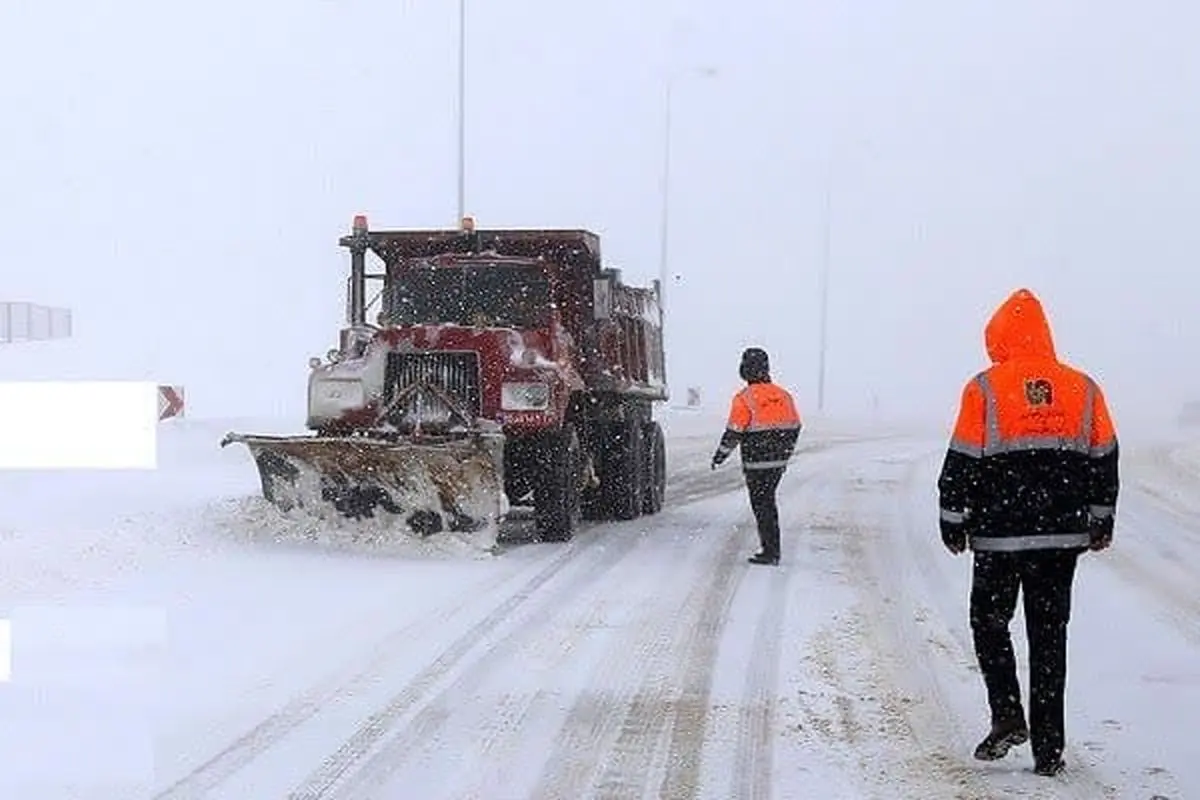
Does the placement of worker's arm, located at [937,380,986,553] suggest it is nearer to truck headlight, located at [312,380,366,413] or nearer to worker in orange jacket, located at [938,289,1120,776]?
worker in orange jacket, located at [938,289,1120,776]

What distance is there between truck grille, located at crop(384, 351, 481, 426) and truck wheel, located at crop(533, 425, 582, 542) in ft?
2.83

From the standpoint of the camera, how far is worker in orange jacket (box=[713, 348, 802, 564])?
1072cm

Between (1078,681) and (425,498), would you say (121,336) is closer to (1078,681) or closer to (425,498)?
(425,498)

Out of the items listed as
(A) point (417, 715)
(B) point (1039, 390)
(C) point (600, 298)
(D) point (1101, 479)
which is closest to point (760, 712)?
(A) point (417, 715)

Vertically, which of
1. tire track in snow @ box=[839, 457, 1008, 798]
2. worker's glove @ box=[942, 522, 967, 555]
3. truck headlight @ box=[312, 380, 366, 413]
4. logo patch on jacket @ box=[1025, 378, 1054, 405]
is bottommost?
tire track in snow @ box=[839, 457, 1008, 798]

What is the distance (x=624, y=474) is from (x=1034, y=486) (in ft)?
29.0

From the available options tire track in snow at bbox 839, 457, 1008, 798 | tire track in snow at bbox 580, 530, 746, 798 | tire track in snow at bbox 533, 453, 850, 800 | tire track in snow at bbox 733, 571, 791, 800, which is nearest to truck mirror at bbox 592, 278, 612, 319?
tire track in snow at bbox 839, 457, 1008, 798

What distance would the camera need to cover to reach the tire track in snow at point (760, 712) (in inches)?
210

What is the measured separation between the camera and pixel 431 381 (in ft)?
37.7

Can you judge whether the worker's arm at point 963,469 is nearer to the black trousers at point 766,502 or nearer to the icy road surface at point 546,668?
the icy road surface at point 546,668

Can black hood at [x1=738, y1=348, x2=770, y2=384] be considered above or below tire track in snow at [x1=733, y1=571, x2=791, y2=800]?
above

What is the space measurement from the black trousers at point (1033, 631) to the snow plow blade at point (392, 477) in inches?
224

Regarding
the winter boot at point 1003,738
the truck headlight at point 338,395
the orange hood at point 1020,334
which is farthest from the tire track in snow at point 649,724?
the truck headlight at point 338,395

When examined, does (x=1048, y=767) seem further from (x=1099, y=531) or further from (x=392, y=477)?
(x=392, y=477)
